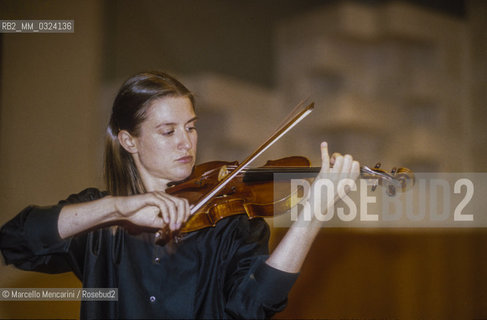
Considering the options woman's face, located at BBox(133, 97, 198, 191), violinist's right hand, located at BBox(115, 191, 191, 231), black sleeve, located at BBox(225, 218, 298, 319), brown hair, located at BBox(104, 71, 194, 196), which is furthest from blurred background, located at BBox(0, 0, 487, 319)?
black sleeve, located at BBox(225, 218, 298, 319)

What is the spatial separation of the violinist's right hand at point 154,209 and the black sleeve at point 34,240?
0.69 ft

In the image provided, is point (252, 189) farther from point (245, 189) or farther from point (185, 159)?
point (185, 159)

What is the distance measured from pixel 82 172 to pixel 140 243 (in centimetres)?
62

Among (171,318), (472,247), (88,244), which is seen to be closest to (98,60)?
(88,244)

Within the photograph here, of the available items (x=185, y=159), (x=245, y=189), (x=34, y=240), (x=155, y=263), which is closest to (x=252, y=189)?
(x=245, y=189)

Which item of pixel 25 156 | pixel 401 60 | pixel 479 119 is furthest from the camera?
pixel 401 60

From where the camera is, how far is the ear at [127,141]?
148cm

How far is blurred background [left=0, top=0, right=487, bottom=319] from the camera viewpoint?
5.82 ft

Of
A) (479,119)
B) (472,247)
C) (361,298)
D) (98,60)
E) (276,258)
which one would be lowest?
(361,298)

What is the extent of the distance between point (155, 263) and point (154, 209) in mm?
197

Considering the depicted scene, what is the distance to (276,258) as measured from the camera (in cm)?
120

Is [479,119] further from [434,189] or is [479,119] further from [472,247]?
[472,247]

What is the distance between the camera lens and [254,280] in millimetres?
1223

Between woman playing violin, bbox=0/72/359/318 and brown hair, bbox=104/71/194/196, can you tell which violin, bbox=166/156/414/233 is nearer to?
woman playing violin, bbox=0/72/359/318
